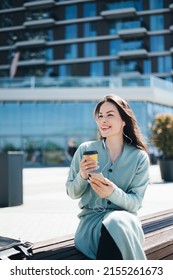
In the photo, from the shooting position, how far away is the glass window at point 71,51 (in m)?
39.5

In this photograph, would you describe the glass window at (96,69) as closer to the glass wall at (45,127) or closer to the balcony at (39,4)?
the balcony at (39,4)

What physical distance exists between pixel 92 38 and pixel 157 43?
652 cm

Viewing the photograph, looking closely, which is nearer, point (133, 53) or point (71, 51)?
point (133, 53)

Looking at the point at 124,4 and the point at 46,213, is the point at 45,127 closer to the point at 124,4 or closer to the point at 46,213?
the point at 124,4

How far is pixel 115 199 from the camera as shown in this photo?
217 cm

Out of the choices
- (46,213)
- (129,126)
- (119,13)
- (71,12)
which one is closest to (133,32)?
(119,13)

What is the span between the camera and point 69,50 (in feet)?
131

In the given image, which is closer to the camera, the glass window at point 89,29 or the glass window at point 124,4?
the glass window at point 124,4

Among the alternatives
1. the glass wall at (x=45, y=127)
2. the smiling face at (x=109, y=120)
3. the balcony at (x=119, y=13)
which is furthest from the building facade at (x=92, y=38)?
the smiling face at (x=109, y=120)

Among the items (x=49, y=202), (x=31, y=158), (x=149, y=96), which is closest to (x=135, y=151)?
(x=49, y=202)

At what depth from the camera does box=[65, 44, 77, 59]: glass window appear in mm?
39531

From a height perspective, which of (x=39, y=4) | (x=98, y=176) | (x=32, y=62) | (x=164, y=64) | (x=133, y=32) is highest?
(x=39, y=4)

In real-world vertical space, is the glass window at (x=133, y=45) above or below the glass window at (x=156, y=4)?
below

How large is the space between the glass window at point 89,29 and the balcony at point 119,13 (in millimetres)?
1648
